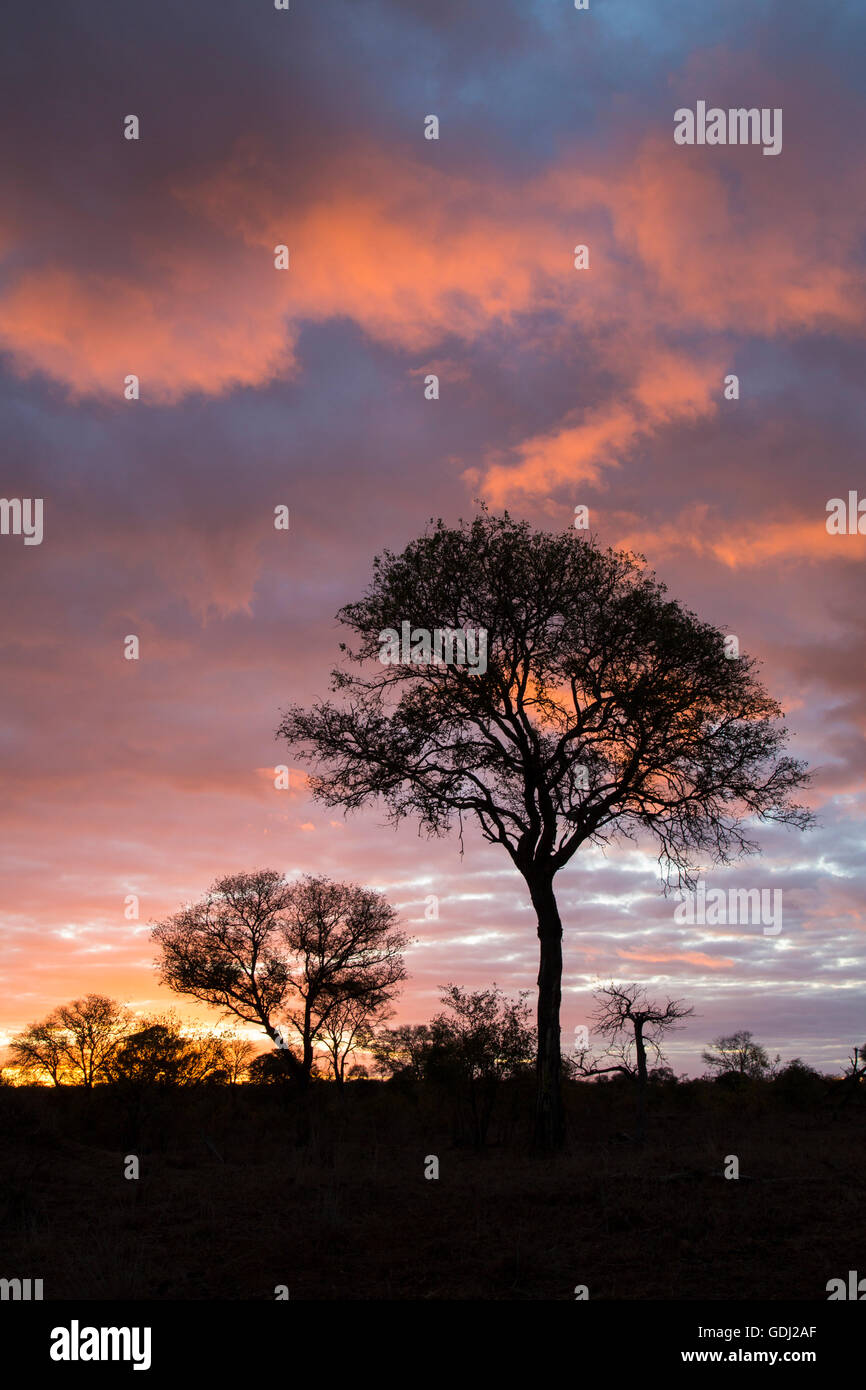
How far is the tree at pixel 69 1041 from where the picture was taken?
5919 centimetres

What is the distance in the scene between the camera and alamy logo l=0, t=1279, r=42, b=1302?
33.9 feet

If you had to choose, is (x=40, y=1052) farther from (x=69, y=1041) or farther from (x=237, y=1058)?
(x=237, y=1058)

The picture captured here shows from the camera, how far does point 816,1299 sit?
29.8ft

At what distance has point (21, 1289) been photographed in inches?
414

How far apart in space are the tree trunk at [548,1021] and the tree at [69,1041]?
4490 cm

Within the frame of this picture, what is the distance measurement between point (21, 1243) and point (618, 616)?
57.2 ft

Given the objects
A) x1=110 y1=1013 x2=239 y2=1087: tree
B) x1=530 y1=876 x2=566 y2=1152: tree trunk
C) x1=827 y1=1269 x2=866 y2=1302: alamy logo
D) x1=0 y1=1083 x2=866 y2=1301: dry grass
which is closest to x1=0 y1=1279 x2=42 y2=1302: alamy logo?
x1=0 y1=1083 x2=866 y2=1301: dry grass

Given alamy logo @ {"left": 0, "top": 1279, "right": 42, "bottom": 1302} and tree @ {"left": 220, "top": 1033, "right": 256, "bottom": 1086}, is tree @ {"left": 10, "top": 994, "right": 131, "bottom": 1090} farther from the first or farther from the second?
alamy logo @ {"left": 0, "top": 1279, "right": 42, "bottom": 1302}
